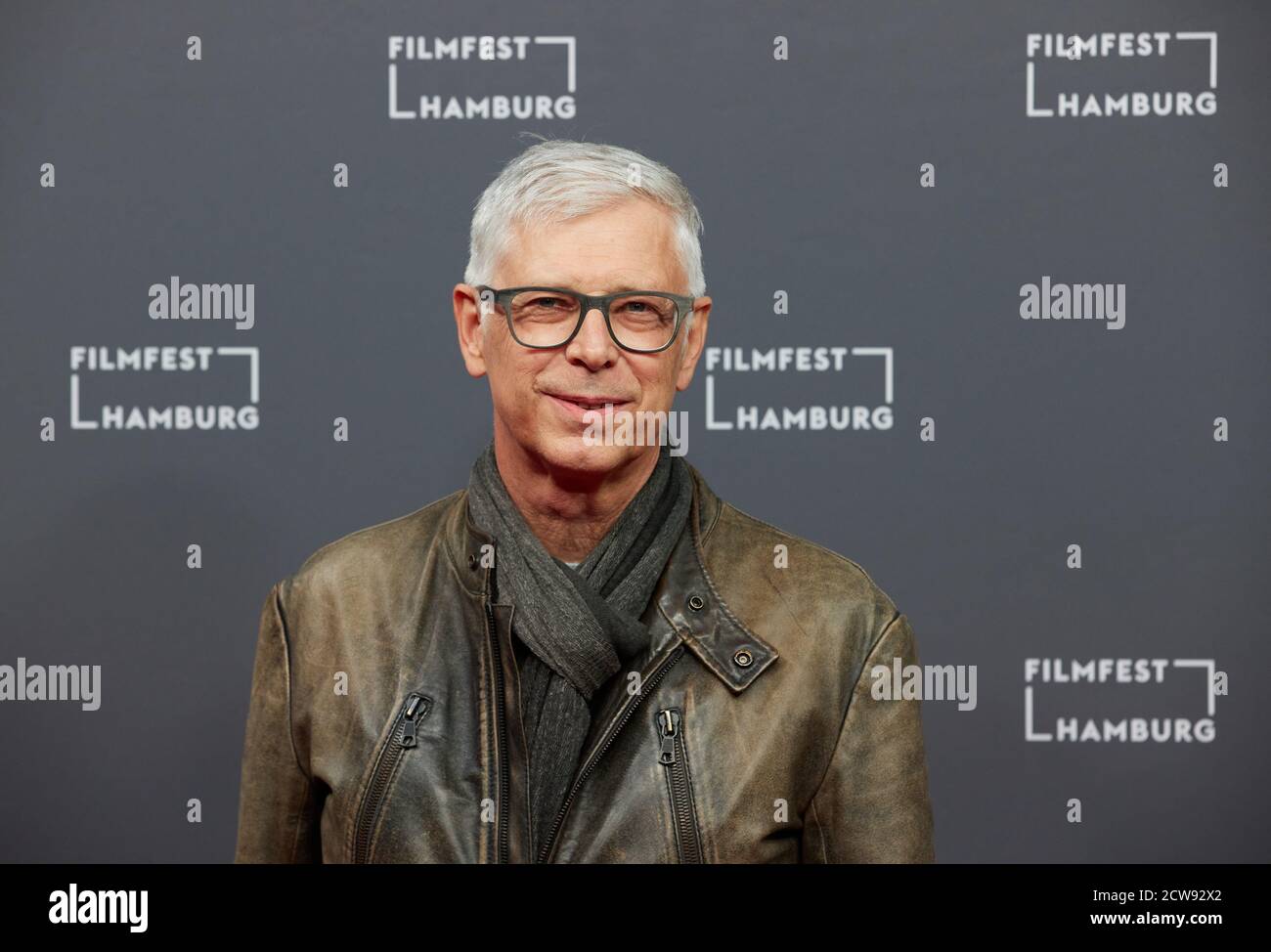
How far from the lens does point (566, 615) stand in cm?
201

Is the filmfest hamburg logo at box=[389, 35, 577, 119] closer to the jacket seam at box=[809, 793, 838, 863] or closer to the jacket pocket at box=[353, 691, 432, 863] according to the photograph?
the jacket pocket at box=[353, 691, 432, 863]

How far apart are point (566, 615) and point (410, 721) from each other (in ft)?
0.92

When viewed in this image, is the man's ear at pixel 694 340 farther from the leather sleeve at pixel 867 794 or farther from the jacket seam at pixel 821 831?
the jacket seam at pixel 821 831

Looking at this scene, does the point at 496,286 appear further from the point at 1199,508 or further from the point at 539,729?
the point at 1199,508

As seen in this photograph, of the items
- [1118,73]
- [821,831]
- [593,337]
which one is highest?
[1118,73]

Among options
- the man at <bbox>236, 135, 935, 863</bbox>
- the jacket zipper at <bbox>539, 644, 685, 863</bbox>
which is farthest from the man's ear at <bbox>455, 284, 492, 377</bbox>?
the jacket zipper at <bbox>539, 644, 685, 863</bbox>

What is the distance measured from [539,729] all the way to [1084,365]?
3.99ft

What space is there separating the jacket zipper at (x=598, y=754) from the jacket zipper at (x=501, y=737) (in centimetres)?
6

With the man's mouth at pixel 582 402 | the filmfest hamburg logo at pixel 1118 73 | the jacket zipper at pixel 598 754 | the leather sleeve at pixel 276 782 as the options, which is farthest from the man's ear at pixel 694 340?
the filmfest hamburg logo at pixel 1118 73

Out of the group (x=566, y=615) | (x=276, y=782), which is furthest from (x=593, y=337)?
(x=276, y=782)

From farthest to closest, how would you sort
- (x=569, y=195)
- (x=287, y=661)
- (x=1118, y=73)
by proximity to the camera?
1. (x=1118, y=73)
2. (x=287, y=661)
3. (x=569, y=195)

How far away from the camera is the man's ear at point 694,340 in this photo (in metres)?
2.10

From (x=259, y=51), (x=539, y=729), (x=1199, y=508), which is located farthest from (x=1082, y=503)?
(x=259, y=51)

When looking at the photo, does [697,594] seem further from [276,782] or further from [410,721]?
[276,782]
